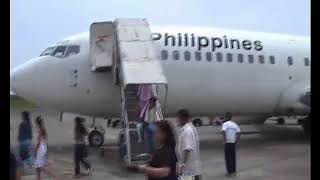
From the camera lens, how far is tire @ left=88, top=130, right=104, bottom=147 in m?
16.3

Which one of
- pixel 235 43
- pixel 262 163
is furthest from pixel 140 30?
pixel 262 163

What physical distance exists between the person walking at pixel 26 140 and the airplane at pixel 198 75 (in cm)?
309

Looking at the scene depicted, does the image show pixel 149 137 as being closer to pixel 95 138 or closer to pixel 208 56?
pixel 95 138

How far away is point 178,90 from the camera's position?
16.3m

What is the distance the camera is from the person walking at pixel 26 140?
36.6 ft

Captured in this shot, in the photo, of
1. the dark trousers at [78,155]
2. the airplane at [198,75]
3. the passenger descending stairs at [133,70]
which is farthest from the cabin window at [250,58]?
the dark trousers at [78,155]

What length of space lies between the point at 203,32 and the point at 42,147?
8.14 m

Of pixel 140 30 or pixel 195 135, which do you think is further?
pixel 140 30

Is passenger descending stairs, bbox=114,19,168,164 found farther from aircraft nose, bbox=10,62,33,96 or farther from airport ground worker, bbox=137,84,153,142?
aircraft nose, bbox=10,62,33,96

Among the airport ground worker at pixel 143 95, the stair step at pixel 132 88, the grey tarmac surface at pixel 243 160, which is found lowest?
the grey tarmac surface at pixel 243 160

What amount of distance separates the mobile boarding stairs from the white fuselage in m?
0.45

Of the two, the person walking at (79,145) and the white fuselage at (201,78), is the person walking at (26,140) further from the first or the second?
the white fuselage at (201,78)
